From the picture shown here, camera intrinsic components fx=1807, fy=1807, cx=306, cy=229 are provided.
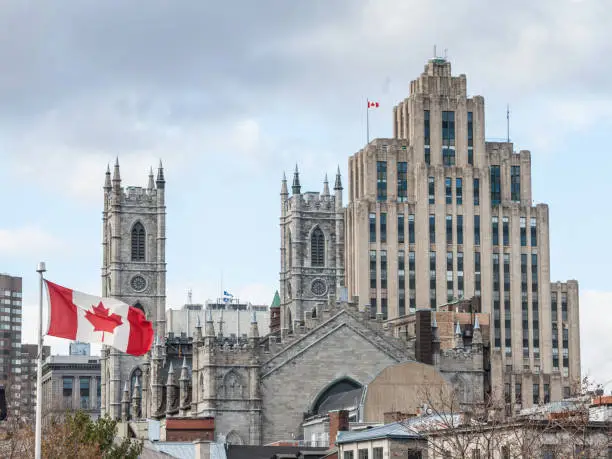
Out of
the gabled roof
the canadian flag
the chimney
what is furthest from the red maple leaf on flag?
the chimney

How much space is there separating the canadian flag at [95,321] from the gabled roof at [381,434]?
70.0ft

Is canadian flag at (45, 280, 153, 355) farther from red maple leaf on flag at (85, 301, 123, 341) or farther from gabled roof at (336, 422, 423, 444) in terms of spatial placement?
gabled roof at (336, 422, 423, 444)

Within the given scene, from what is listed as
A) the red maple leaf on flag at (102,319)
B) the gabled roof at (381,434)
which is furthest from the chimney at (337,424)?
the red maple leaf on flag at (102,319)

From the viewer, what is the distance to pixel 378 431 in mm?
79688

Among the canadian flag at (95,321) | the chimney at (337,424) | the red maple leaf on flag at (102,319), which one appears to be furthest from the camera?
the chimney at (337,424)

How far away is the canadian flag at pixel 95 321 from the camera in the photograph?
54750mm

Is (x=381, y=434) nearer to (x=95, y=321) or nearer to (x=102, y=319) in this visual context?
(x=102, y=319)

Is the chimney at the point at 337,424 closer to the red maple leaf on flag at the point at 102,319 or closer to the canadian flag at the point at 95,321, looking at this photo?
the canadian flag at the point at 95,321

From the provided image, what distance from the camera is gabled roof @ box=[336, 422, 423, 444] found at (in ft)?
250

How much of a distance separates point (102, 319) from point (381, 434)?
79.0 ft

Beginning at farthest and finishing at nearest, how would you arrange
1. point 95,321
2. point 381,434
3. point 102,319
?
point 381,434 → point 102,319 → point 95,321

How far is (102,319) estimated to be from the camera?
56.1 meters

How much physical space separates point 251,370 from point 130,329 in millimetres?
69531

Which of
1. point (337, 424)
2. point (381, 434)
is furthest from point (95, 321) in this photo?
point (337, 424)
